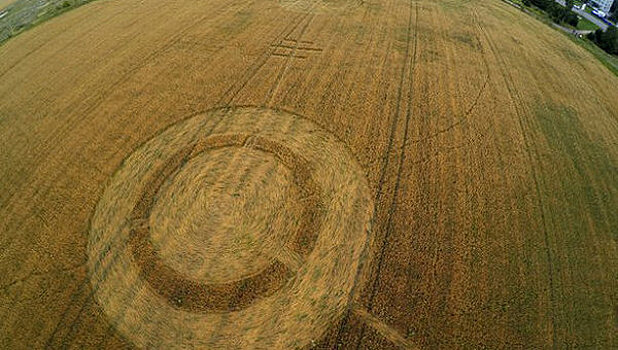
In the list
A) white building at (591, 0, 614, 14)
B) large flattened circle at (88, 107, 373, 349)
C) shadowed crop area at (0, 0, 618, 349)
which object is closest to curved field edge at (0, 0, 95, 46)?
shadowed crop area at (0, 0, 618, 349)

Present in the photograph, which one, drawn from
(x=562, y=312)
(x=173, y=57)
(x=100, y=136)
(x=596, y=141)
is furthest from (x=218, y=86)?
(x=596, y=141)

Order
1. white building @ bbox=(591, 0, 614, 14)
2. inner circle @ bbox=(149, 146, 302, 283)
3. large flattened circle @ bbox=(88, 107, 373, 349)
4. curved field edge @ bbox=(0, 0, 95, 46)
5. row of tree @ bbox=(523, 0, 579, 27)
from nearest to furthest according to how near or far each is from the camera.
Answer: large flattened circle @ bbox=(88, 107, 373, 349) → inner circle @ bbox=(149, 146, 302, 283) → curved field edge @ bbox=(0, 0, 95, 46) → row of tree @ bbox=(523, 0, 579, 27) → white building @ bbox=(591, 0, 614, 14)

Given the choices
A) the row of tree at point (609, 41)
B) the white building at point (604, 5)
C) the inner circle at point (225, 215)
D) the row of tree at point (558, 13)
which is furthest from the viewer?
the white building at point (604, 5)

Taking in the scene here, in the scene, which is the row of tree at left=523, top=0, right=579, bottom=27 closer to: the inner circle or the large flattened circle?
the large flattened circle

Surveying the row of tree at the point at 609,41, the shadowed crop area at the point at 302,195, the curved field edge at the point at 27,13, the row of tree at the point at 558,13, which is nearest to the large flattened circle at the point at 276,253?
the shadowed crop area at the point at 302,195

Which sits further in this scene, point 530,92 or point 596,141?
point 530,92

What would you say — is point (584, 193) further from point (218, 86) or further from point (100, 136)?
point (100, 136)

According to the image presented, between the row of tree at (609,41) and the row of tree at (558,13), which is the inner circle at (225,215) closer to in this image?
the row of tree at (609,41)
